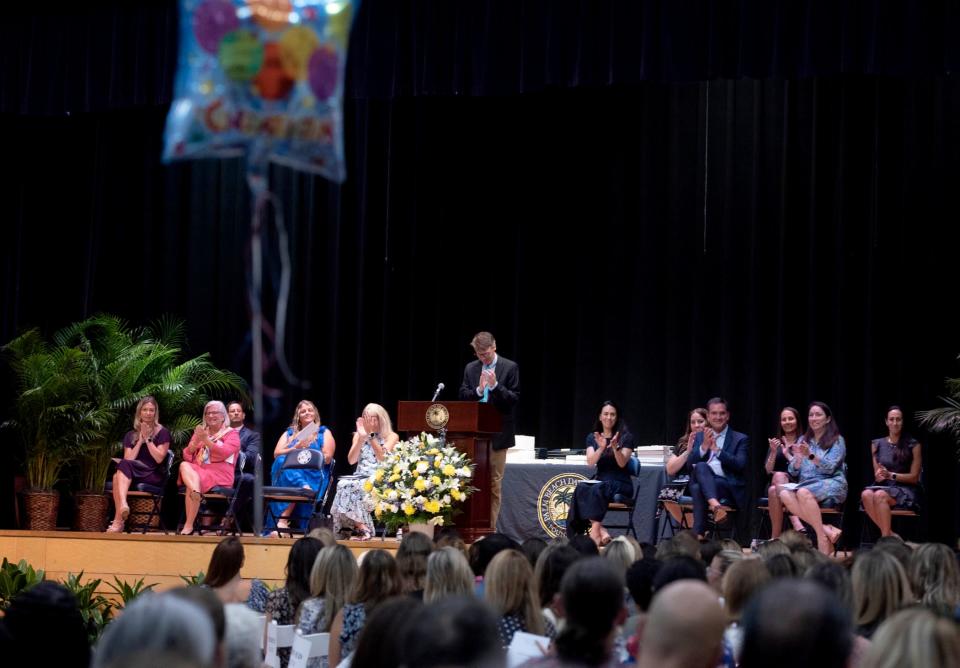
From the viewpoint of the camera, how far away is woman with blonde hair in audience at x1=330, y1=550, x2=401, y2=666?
412cm

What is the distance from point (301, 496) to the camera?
31.9ft

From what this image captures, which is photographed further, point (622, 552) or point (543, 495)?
point (543, 495)

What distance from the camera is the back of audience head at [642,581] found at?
4145mm

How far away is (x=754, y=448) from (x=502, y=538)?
6.86 metres

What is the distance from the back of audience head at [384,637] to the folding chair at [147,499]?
7.57 metres

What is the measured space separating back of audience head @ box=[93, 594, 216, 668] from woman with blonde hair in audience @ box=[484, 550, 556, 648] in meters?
1.69

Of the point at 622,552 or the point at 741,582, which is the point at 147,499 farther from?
the point at 741,582

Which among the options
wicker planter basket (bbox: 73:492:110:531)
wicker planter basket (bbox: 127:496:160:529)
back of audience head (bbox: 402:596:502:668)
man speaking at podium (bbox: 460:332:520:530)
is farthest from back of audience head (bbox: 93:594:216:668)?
wicker planter basket (bbox: 73:492:110:531)

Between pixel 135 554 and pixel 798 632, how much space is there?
768 centimetres

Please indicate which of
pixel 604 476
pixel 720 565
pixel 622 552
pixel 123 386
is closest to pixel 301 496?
pixel 604 476

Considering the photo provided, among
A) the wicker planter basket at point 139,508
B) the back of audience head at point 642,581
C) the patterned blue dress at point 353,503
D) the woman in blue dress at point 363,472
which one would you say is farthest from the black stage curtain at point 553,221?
the back of audience head at point 642,581

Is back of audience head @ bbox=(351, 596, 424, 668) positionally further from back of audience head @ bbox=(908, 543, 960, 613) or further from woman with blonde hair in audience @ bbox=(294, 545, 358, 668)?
back of audience head @ bbox=(908, 543, 960, 613)

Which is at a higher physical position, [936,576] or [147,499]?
[936,576]

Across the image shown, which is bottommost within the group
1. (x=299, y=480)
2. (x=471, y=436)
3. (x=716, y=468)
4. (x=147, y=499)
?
(x=147, y=499)
